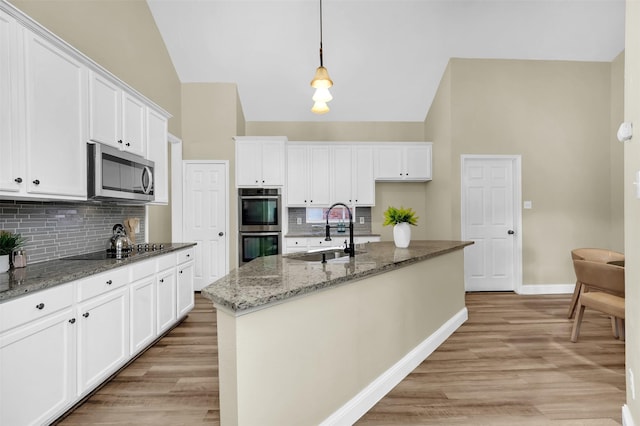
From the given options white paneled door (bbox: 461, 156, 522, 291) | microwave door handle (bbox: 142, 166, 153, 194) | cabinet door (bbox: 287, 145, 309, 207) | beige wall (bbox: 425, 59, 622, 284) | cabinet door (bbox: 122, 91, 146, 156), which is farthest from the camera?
cabinet door (bbox: 287, 145, 309, 207)

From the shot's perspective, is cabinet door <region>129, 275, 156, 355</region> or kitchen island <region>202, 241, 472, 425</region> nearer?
kitchen island <region>202, 241, 472, 425</region>

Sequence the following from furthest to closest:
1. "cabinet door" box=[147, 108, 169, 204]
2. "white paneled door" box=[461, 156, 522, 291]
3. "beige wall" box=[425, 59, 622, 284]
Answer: "white paneled door" box=[461, 156, 522, 291], "beige wall" box=[425, 59, 622, 284], "cabinet door" box=[147, 108, 169, 204]

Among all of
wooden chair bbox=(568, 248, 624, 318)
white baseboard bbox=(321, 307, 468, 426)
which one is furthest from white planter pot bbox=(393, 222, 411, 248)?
wooden chair bbox=(568, 248, 624, 318)

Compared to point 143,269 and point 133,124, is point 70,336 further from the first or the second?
point 133,124

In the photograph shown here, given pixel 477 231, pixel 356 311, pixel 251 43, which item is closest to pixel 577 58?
pixel 477 231

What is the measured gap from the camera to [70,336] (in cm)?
191

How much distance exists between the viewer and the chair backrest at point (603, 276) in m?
2.69

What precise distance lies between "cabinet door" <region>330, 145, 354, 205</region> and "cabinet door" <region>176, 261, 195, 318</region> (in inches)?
96.2

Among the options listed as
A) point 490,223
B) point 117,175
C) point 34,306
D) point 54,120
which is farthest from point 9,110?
point 490,223

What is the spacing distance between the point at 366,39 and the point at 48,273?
437cm

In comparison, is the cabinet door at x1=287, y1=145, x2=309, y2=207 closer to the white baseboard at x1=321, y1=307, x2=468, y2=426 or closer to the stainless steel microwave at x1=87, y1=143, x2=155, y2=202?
the stainless steel microwave at x1=87, y1=143, x2=155, y2=202

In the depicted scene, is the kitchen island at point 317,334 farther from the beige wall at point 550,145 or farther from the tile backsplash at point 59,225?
the beige wall at point 550,145

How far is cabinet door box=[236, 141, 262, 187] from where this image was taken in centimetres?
489

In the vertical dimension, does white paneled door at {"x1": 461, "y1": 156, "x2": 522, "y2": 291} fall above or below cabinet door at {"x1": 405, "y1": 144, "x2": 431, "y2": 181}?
below
